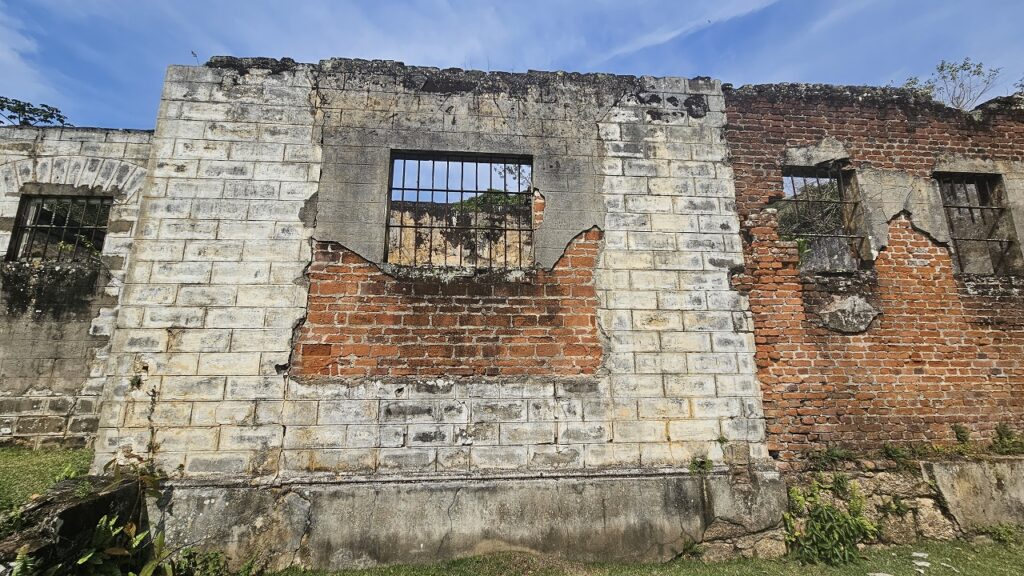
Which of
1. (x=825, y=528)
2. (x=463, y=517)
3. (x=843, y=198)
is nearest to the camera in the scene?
(x=463, y=517)

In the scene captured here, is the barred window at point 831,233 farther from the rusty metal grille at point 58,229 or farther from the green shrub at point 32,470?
the rusty metal grille at point 58,229

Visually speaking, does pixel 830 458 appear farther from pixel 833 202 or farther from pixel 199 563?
pixel 199 563

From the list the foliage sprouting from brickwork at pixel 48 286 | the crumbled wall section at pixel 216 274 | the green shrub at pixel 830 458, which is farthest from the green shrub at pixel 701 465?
the foliage sprouting from brickwork at pixel 48 286

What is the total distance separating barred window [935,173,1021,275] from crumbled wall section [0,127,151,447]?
9.93m

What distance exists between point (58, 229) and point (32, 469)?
332 centimetres

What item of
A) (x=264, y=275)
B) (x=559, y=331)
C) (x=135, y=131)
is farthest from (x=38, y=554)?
(x=135, y=131)

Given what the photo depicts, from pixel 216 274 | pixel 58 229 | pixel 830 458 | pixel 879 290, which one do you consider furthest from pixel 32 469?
pixel 879 290

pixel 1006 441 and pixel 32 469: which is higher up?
pixel 1006 441

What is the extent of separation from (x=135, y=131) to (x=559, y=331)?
638 centimetres

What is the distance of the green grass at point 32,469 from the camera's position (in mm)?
3736

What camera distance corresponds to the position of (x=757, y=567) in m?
3.91

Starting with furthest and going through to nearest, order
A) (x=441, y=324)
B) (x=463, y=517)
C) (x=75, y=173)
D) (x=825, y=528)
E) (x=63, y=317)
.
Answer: (x=75, y=173) < (x=63, y=317) < (x=441, y=324) < (x=825, y=528) < (x=463, y=517)

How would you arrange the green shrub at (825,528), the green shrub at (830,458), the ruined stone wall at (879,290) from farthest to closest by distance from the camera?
1. the ruined stone wall at (879,290)
2. the green shrub at (830,458)
3. the green shrub at (825,528)

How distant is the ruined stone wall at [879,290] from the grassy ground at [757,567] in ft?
3.05
